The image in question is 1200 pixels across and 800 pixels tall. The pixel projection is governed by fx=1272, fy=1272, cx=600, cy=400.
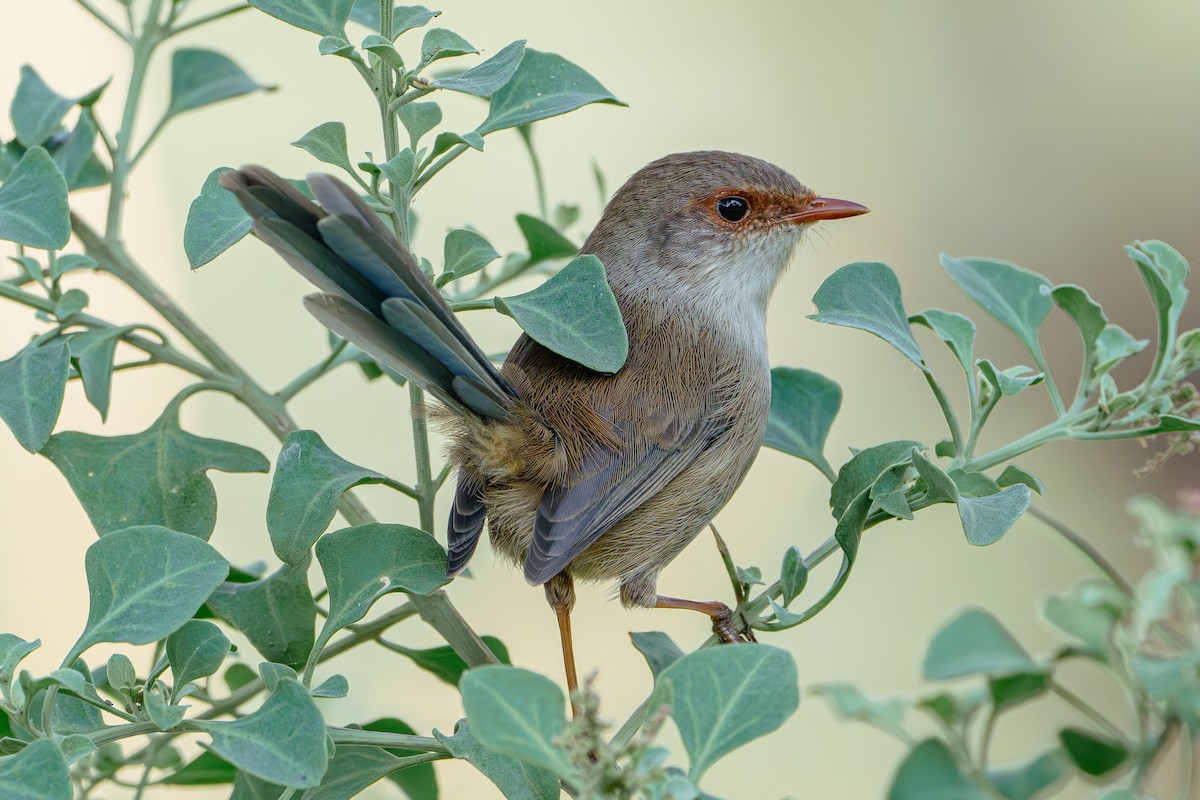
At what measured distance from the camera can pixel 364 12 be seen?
2.39 metres

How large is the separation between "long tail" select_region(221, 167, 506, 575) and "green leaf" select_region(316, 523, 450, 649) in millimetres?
85

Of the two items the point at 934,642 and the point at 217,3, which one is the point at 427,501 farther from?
the point at 217,3

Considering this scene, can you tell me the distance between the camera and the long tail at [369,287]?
6.09 ft

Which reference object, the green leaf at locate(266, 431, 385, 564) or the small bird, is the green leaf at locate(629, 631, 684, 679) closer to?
the small bird

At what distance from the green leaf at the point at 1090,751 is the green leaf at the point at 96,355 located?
5.56 ft

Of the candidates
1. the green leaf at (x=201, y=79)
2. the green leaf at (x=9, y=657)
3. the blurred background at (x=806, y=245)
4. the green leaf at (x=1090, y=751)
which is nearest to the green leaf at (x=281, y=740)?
the green leaf at (x=9, y=657)

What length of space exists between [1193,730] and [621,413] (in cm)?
190

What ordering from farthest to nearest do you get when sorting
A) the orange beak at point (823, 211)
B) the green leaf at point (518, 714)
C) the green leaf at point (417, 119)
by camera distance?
the orange beak at point (823, 211) < the green leaf at point (417, 119) < the green leaf at point (518, 714)

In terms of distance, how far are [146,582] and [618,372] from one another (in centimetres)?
124

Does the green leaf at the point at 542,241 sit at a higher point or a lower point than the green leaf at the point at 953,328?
higher

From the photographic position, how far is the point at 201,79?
9.57ft

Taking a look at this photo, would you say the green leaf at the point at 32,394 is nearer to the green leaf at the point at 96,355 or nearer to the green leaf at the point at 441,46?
the green leaf at the point at 96,355

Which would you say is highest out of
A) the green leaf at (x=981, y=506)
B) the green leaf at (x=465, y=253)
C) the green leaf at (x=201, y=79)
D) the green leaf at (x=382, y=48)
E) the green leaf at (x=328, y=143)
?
the green leaf at (x=201, y=79)

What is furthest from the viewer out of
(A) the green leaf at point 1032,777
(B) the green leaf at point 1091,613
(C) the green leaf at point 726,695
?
(C) the green leaf at point 726,695
